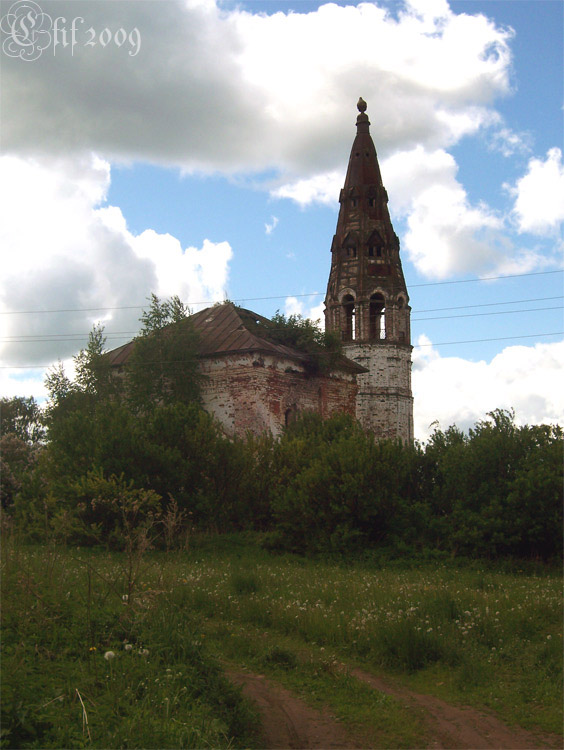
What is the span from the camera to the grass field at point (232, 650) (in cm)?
543

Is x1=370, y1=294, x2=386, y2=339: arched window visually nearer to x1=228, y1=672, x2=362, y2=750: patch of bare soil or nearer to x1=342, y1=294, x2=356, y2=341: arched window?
x1=342, y1=294, x2=356, y2=341: arched window

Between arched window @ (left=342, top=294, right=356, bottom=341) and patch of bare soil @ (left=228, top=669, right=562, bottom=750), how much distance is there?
44.1 m

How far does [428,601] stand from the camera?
10.4 m

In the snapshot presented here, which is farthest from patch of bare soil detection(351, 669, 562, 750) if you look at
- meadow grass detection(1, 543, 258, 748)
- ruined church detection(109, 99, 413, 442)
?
ruined church detection(109, 99, 413, 442)

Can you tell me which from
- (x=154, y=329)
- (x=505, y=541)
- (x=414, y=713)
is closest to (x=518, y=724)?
(x=414, y=713)

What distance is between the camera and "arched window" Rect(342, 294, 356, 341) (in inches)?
2015

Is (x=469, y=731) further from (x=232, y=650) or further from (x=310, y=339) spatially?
(x=310, y=339)

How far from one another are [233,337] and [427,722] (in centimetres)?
2637

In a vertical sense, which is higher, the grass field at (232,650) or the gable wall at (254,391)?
the gable wall at (254,391)

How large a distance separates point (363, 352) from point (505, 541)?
33.3 m

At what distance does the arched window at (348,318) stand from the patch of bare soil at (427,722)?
44066mm

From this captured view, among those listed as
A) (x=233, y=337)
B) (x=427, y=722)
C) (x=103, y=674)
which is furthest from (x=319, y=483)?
(x=233, y=337)

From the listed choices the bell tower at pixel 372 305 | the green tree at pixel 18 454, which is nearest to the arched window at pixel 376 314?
the bell tower at pixel 372 305

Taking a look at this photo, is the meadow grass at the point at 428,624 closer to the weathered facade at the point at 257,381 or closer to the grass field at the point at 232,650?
the grass field at the point at 232,650
